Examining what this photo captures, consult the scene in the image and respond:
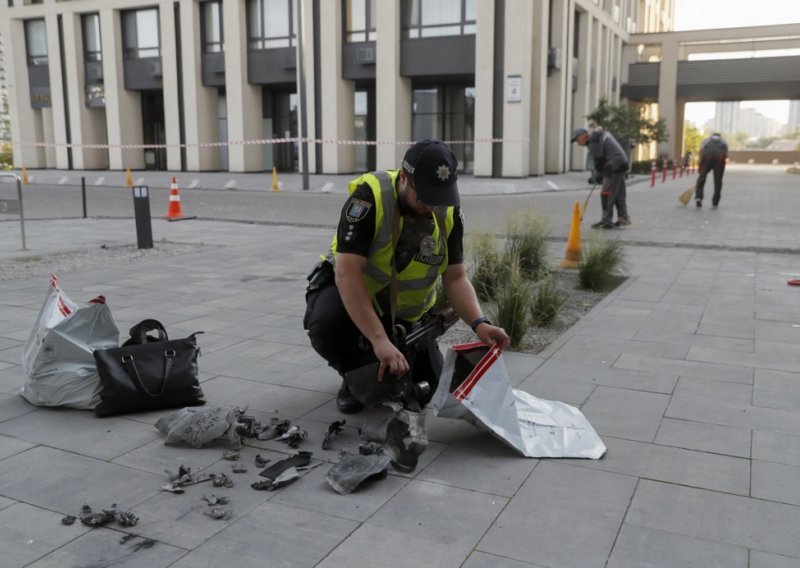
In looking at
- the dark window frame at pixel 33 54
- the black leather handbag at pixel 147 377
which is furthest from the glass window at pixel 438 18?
the black leather handbag at pixel 147 377

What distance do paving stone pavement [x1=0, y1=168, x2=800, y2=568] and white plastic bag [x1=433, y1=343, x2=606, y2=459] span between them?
0.10 meters

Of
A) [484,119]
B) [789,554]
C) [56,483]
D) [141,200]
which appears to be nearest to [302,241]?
[141,200]

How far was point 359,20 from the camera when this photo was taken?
3011cm

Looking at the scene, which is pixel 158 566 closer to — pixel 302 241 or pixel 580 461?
pixel 580 461

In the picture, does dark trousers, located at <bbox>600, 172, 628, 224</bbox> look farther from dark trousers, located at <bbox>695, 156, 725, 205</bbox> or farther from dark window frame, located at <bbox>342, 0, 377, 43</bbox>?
dark window frame, located at <bbox>342, 0, 377, 43</bbox>

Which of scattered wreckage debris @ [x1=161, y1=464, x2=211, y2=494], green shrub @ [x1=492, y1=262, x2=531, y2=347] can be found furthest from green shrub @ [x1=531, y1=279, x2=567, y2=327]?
scattered wreckage debris @ [x1=161, y1=464, x2=211, y2=494]

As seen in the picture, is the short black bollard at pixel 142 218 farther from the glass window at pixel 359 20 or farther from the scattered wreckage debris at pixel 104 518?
the glass window at pixel 359 20

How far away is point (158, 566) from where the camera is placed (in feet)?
8.75

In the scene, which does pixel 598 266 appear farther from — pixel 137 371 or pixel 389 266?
pixel 137 371

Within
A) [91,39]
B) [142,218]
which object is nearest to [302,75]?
[142,218]

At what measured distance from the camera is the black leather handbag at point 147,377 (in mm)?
4117

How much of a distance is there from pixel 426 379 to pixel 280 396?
91 centimetres

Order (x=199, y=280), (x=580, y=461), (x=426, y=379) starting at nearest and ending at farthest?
(x=580, y=461) → (x=426, y=379) → (x=199, y=280)

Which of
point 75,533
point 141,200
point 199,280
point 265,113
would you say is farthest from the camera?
point 265,113
